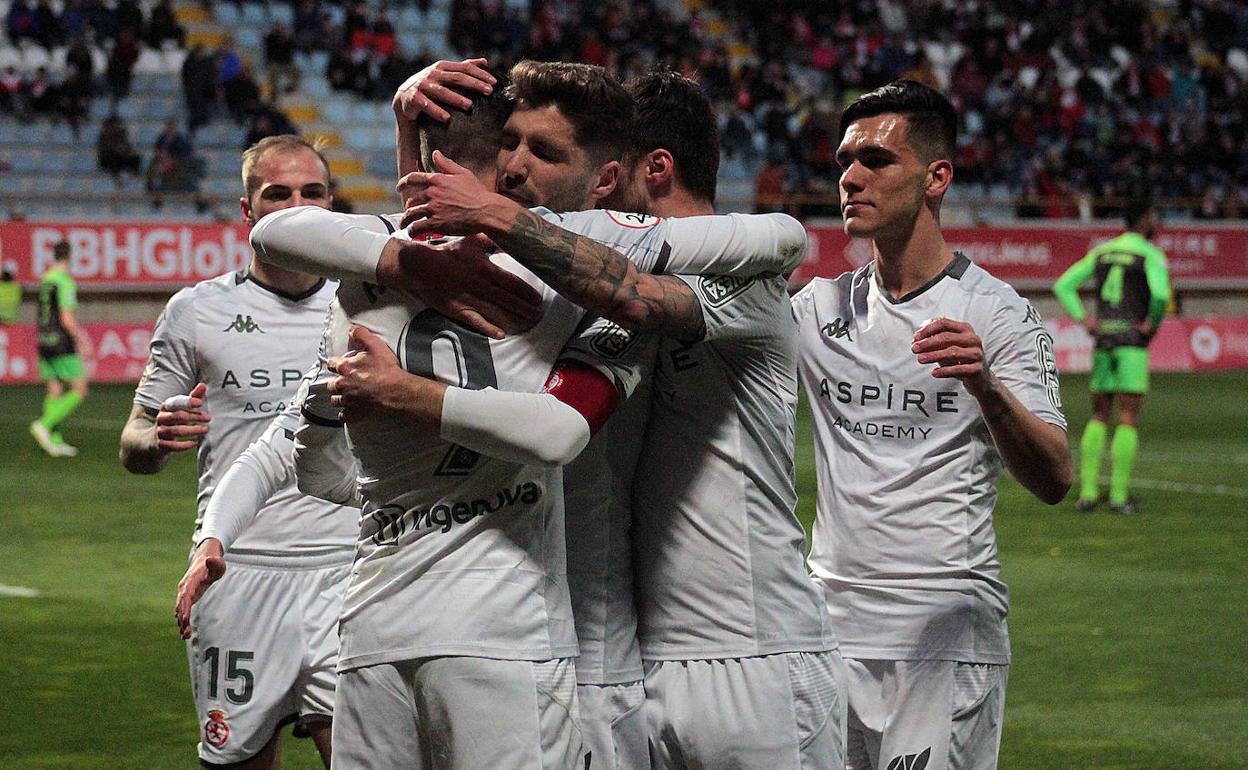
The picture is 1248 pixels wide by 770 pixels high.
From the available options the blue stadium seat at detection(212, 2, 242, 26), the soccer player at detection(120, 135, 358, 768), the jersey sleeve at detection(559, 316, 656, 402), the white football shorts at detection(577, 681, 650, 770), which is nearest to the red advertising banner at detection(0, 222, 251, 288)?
the blue stadium seat at detection(212, 2, 242, 26)

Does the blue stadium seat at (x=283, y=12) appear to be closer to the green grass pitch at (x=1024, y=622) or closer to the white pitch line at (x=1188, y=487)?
the green grass pitch at (x=1024, y=622)

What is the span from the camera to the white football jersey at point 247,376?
16.7ft

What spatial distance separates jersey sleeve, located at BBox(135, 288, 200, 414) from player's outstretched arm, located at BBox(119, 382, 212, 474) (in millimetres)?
125

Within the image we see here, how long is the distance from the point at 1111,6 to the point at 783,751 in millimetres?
33540

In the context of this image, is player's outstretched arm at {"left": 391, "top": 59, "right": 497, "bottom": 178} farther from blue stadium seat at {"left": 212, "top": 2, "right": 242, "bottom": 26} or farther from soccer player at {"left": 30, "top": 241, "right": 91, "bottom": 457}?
blue stadium seat at {"left": 212, "top": 2, "right": 242, "bottom": 26}

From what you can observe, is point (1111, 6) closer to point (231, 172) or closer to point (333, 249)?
point (231, 172)

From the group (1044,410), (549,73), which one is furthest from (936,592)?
(549,73)

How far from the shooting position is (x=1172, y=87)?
32844 millimetres

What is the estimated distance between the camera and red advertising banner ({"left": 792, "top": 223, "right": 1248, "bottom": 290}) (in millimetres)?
25469

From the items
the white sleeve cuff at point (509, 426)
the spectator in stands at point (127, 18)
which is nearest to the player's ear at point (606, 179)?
the white sleeve cuff at point (509, 426)

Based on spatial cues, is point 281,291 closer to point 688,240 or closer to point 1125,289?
point 688,240

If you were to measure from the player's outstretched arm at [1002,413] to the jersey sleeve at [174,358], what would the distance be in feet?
8.09

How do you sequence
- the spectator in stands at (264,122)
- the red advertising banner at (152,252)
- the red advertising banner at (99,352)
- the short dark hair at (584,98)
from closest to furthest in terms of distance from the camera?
the short dark hair at (584,98), the red advertising banner at (99,352), the red advertising banner at (152,252), the spectator in stands at (264,122)

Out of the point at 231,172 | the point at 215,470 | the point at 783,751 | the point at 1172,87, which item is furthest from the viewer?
the point at 1172,87
